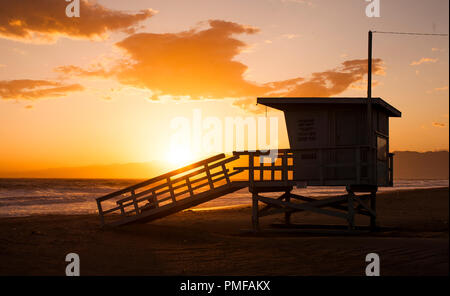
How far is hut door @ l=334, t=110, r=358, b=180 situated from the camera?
54.4ft

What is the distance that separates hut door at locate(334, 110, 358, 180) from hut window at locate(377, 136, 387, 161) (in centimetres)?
146

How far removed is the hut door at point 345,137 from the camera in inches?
653

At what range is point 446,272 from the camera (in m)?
9.64

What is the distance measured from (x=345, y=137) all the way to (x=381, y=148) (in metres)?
2.28

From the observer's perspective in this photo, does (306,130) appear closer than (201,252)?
No

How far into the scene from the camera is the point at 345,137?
Answer: 54.8ft

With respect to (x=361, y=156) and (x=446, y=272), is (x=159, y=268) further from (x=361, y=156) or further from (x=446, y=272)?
(x=361, y=156)

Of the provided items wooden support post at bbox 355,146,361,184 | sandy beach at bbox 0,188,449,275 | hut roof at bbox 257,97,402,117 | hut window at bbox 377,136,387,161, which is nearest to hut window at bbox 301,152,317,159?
wooden support post at bbox 355,146,361,184

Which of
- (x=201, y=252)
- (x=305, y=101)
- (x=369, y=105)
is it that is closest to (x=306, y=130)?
(x=305, y=101)

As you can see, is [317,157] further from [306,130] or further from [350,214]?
[350,214]

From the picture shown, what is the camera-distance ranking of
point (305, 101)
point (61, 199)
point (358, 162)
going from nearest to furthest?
point (358, 162) → point (305, 101) → point (61, 199)
